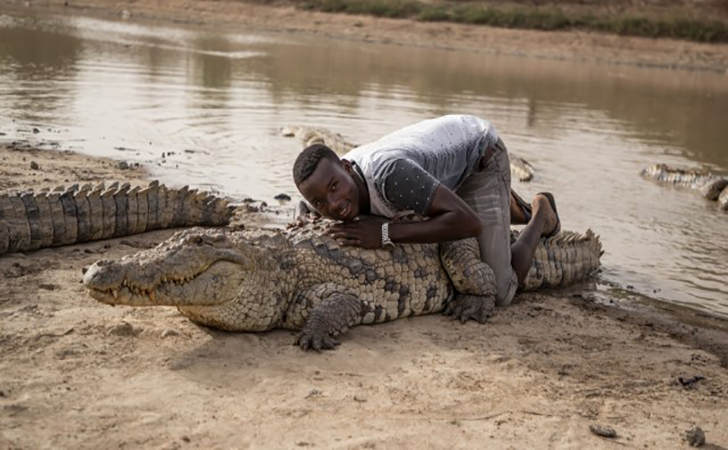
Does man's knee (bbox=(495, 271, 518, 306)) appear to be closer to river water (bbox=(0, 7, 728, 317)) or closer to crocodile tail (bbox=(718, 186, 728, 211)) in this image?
river water (bbox=(0, 7, 728, 317))

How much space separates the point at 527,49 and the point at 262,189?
20224mm

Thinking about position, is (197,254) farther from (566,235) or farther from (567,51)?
(567,51)

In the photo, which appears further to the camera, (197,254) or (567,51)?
(567,51)

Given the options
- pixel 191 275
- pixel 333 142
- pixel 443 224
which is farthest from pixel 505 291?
pixel 333 142

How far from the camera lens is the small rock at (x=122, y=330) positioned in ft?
12.0

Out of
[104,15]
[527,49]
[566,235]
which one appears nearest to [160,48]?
[104,15]

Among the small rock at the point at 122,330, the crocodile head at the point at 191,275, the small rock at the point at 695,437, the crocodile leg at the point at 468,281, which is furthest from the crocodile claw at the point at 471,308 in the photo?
the small rock at the point at 122,330

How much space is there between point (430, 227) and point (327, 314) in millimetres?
630

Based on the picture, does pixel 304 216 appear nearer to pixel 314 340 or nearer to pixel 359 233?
pixel 359 233

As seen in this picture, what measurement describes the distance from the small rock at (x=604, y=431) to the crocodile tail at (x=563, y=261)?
73.6 inches

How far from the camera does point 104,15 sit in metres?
27.7

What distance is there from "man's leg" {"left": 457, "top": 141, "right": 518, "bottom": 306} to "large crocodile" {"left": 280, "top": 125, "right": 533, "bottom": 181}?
162 inches

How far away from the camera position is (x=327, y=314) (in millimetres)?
3814

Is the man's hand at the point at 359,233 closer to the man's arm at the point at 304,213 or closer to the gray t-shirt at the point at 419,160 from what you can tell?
the gray t-shirt at the point at 419,160
